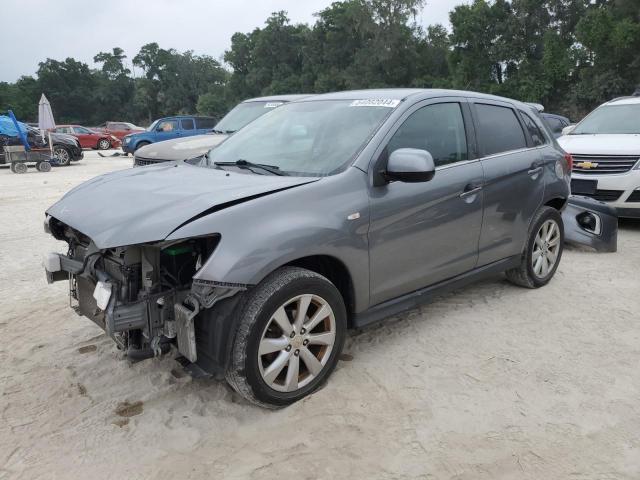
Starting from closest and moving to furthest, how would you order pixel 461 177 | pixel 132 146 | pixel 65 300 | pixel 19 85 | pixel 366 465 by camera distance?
pixel 366 465, pixel 461 177, pixel 65 300, pixel 132 146, pixel 19 85

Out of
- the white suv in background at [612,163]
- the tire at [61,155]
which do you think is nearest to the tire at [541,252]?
the white suv in background at [612,163]

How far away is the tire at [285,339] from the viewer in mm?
2709

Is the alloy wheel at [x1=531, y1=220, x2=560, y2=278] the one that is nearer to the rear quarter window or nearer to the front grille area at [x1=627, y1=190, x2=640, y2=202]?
the front grille area at [x1=627, y1=190, x2=640, y2=202]

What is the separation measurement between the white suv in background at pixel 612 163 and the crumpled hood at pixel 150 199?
5.68 metres

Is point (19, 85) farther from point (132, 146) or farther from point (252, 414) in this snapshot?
point (252, 414)

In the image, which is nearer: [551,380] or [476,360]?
[551,380]

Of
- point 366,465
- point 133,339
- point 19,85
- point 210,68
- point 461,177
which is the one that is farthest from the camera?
point 210,68

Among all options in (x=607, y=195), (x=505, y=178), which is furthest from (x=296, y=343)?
(x=607, y=195)

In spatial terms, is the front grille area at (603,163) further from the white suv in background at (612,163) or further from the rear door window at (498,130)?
the rear door window at (498,130)

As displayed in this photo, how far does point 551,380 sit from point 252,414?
1.84 metres

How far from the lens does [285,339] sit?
2.89m

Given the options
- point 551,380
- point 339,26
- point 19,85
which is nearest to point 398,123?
point 551,380

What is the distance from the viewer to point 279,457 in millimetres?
2584

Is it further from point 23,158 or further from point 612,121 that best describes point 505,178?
point 23,158
